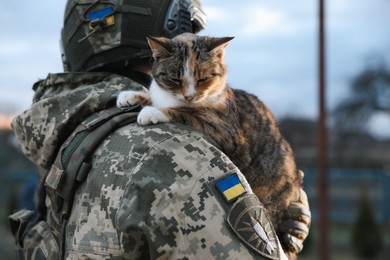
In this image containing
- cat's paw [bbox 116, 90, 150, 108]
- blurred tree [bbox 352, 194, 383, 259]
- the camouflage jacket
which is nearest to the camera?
the camouflage jacket

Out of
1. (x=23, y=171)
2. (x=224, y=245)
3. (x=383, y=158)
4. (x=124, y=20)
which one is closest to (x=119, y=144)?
(x=224, y=245)

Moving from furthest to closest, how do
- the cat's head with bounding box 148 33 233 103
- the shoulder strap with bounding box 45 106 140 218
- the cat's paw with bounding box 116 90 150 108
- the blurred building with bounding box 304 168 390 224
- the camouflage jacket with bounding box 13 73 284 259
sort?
the blurred building with bounding box 304 168 390 224 → the cat's head with bounding box 148 33 233 103 → the cat's paw with bounding box 116 90 150 108 → the shoulder strap with bounding box 45 106 140 218 → the camouflage jacket with bounding box 13 73 284 259

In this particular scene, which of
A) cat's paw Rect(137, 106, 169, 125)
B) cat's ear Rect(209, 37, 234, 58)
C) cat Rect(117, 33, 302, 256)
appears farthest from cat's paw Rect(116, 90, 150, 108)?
cat's ear Rect(209, 37, 234, 58)

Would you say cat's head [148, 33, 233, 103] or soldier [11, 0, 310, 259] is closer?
soldier [11, 0, 310, 259]

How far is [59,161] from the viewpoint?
2125 mm

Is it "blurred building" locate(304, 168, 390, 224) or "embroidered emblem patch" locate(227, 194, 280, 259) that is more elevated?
"embroidered emblem patch" locate(227, 194, 280, 259)

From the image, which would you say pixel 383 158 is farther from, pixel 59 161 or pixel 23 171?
pixel 59 161

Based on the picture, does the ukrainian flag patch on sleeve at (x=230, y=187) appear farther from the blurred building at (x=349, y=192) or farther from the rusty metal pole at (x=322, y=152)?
the blurred building at (x=349, y=192)

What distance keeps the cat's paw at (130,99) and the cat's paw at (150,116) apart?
142mm

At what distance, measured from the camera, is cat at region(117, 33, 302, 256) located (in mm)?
2322

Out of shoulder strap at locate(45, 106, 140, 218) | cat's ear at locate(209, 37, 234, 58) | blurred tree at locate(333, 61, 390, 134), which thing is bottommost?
blurred tree at locate(333, 61, 390, 134)

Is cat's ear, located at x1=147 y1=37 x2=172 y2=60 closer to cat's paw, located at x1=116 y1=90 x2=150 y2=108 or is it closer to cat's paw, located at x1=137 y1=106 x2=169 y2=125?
cat's paw, located at x1=116 y1=90 x2=150 y2=108

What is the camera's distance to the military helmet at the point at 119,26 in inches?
97.4

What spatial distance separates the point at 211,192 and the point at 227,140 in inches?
16.5
